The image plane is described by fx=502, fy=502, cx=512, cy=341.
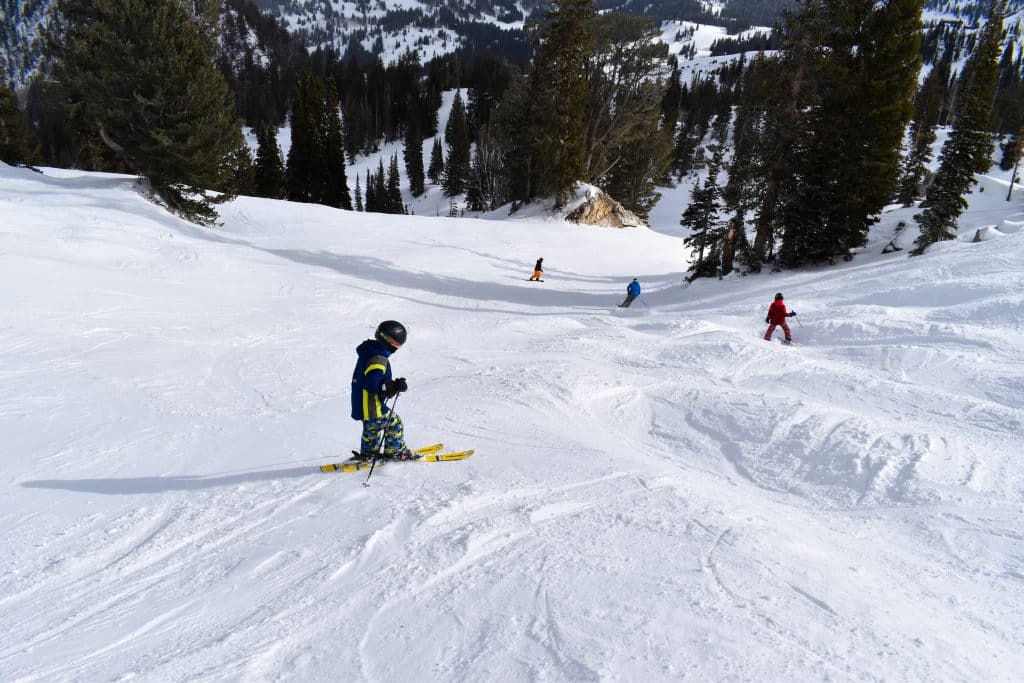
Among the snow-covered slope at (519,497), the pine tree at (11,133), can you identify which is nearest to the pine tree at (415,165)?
the pine tree at (11,133)

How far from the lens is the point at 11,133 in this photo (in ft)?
118

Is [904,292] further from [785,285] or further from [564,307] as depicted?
[564,307]

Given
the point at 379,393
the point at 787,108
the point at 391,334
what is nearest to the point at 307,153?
the point at 787,108

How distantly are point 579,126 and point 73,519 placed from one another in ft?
115

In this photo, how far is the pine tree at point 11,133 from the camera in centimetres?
3243

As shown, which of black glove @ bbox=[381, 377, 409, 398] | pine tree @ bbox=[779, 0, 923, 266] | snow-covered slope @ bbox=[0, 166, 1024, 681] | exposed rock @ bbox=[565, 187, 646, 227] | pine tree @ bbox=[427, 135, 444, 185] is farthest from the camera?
pine tree @ bbox=[427, 135, 444, 185]

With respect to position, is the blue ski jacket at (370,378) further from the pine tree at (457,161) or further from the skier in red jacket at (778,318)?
the pine tree at (457,161)

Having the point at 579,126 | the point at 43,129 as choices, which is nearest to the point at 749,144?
the point at 579,126

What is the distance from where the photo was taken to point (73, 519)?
15.4ft

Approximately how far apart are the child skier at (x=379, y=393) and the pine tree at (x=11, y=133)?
4023 cm

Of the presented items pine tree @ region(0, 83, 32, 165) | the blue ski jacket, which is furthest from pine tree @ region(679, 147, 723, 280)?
pine tree @ region(0, 83, 32, 165)

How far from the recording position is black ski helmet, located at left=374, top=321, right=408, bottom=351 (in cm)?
535

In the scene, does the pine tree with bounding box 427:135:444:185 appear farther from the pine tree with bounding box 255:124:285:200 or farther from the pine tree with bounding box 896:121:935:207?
the pine tree with bounding box 896:121:935:207

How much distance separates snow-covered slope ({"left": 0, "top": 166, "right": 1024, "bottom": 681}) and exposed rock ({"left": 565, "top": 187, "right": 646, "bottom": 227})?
22791 mm
